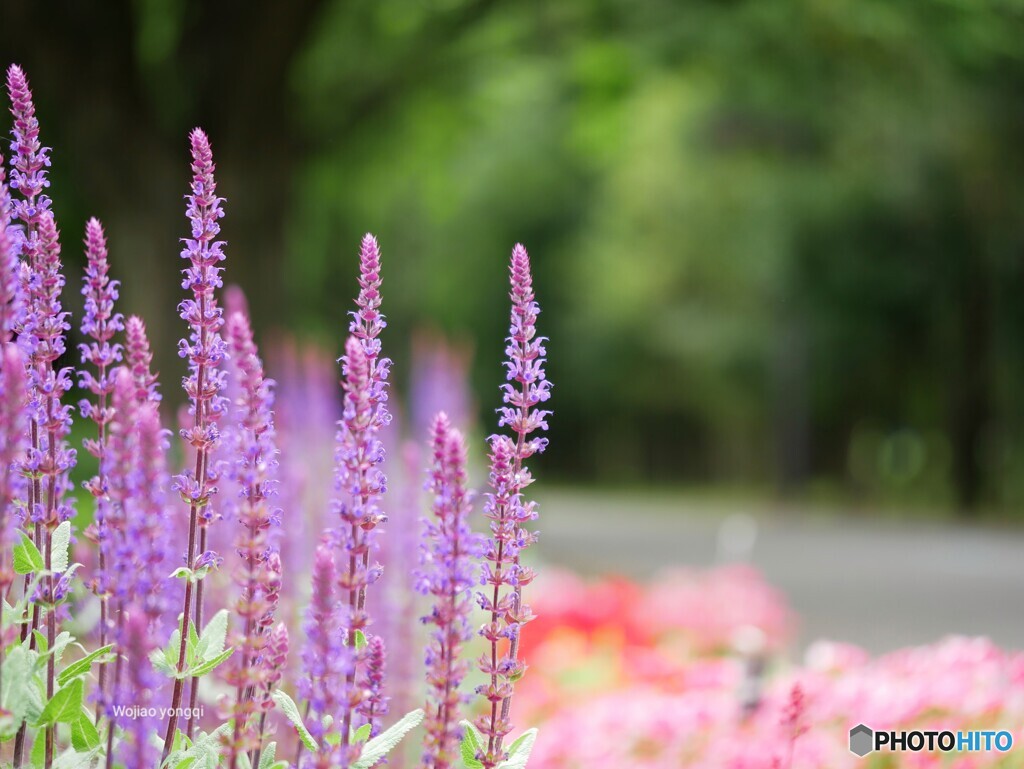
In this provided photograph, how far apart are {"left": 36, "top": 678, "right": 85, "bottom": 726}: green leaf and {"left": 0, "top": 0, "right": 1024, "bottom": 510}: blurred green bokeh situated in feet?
25.2

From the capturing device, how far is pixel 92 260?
2.04 m

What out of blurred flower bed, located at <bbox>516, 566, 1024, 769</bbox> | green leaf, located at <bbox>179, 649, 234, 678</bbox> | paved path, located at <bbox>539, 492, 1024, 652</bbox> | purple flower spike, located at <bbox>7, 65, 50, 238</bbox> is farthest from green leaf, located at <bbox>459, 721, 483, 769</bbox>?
paved path, located at <bbox>539, 492, 1024, 652</bbox>

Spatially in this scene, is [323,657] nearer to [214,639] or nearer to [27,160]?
[214,639]

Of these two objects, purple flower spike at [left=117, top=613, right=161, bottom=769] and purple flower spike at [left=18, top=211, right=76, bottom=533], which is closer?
purple flower spike at [left=117, top=613, right=161, bottom=769]

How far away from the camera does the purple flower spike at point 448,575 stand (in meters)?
1.81

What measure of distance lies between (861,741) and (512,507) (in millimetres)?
2314

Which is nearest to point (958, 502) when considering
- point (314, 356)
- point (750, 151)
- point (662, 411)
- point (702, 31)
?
point (750, 151)

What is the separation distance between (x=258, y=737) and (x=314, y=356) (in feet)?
15.8

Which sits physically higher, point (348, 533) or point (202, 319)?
point (202, 319)

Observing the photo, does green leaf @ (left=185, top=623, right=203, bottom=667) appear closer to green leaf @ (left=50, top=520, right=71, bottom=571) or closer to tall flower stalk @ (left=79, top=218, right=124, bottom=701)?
tall flower stalk @ (left=79, top=218, right=124, bottom=701)

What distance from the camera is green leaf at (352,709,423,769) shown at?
1.90m

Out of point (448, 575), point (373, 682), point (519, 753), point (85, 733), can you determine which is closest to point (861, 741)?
point (519, 753)

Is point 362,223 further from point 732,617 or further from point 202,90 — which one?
point 732,617

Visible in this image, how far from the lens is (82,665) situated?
1.96 meters
